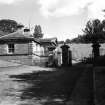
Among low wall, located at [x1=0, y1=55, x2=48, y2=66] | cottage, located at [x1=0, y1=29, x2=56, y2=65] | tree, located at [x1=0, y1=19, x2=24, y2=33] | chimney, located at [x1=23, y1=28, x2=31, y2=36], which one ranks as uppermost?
tree, located at [x1=0, y1=19, x2=24, y2=33]

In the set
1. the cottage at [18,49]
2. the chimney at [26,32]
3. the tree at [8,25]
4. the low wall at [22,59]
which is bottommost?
the low wall at [22,59]

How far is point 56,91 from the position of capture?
31.3 ft

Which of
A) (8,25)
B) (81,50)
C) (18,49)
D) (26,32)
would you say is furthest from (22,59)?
(8,25)

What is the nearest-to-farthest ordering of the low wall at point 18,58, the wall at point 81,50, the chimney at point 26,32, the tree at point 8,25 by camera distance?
the low wall at point 18,58 → the chimney at point 26,32 → the wall at point 81,50 → the tree at point 8,25

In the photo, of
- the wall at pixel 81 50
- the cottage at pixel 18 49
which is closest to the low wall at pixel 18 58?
the cottage at pixel 18 49

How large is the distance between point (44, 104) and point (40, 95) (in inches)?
57.7

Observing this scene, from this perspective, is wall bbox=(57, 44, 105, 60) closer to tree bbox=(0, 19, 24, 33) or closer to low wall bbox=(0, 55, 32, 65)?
low wall bbox=(0, 55, 32, 65)

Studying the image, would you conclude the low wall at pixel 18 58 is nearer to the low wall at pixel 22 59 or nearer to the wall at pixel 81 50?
the low wall at pixel 22 59

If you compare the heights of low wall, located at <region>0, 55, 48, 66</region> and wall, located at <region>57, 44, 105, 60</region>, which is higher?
wall, located at <region>57, 44, 105, 60</region>

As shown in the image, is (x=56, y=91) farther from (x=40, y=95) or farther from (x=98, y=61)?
(x=98, y=61)

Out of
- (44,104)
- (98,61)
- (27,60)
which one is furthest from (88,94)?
(27,60)

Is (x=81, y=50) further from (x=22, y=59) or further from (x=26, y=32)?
(x=22, y=59)

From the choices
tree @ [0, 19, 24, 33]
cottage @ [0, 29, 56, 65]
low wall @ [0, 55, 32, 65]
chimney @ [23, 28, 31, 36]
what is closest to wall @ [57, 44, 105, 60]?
chimney @ [23, 28, 31, 36]

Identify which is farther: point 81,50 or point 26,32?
point 81,50
